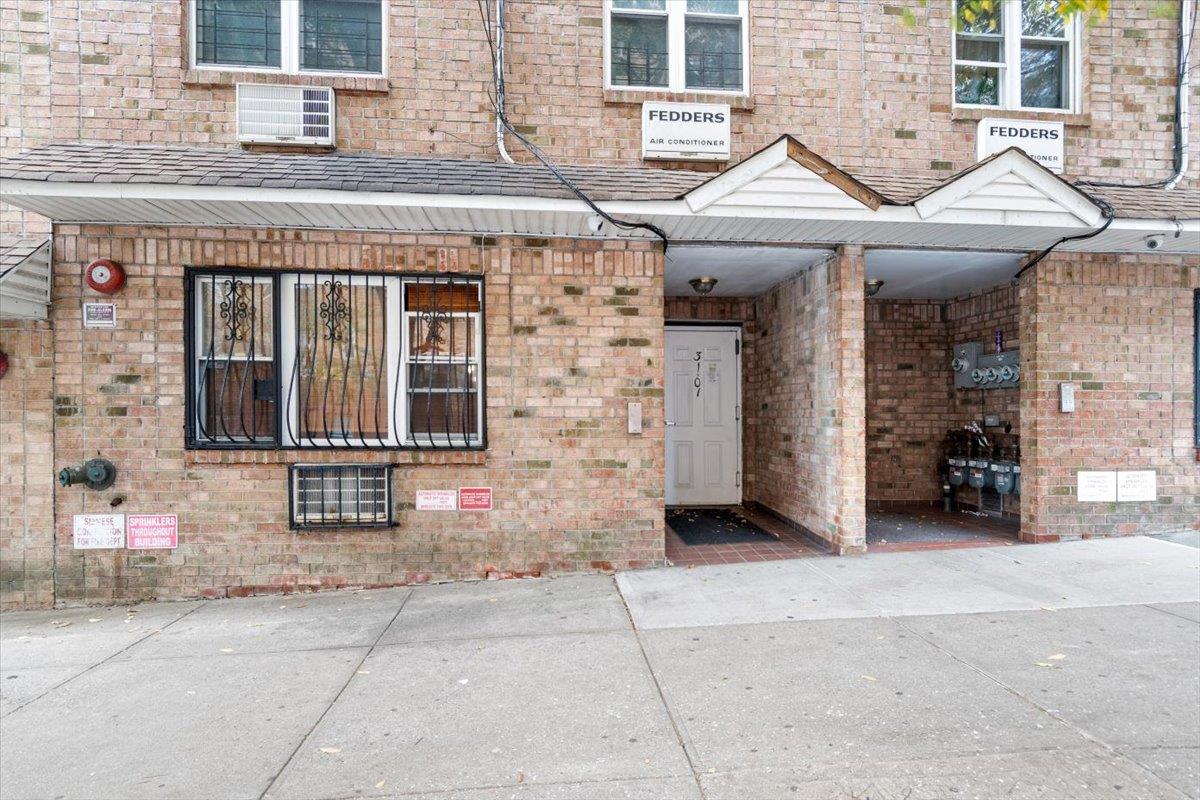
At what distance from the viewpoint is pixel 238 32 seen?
203 inches

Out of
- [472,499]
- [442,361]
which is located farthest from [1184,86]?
[472,499]

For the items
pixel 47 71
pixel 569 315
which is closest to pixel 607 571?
pixel 569 315

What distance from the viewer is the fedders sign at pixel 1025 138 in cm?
563

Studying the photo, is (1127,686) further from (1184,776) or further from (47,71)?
(47,71)

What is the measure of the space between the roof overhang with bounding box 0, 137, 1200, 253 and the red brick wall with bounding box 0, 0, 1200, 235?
0.86m

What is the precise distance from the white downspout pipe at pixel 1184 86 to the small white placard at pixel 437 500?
7.45 m

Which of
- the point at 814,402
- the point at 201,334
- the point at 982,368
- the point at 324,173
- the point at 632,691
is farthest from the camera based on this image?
the point at 982,368

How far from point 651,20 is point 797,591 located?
17.3ft

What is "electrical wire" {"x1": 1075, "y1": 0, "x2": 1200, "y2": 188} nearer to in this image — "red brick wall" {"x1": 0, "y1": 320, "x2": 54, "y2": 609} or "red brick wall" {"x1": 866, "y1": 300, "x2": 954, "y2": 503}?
"red brick wall" {"x1": 866, "y1": 300, "x2": 954, "y2": 503}

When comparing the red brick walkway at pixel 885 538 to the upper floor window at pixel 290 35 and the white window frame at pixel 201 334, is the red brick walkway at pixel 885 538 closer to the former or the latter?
the white window frame at pixel 201 334

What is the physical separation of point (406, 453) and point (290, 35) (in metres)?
3.82

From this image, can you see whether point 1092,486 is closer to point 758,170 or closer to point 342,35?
point 758,170

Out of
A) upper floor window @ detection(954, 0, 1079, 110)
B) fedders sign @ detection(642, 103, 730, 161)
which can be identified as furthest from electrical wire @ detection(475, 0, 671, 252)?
upper floor window @ detection(954, 0, 1079, 110)

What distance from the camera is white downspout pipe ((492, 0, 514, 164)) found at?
5129mm
